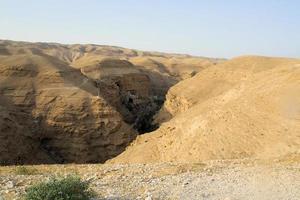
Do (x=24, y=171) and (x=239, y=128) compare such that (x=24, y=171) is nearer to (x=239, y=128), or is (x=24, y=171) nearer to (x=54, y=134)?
(x=239, y=128)

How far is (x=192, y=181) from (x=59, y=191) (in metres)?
2.31

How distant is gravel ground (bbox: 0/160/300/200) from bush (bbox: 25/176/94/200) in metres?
0.57

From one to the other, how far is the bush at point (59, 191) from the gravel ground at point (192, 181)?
1.87 ft

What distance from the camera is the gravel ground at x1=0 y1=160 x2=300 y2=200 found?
6.54 metres

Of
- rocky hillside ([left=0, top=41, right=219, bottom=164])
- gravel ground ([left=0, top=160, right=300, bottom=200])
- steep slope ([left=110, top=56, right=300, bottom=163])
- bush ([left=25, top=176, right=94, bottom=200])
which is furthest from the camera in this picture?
rocky hillside ([left=0, top=41, right=219, bottom=164])

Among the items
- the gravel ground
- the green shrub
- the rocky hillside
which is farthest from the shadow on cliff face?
the gravel ground

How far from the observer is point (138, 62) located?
2320 inches

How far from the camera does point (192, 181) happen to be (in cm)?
723

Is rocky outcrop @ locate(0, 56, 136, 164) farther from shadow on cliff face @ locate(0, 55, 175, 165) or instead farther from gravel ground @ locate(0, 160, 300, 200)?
gravel ground @ locate(0, 160, 300, 200)

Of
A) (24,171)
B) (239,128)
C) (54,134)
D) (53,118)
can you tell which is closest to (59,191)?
(24,171)

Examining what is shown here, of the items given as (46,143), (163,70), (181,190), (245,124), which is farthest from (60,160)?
(163,70)

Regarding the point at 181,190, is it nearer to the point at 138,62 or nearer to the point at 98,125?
the point at 98,125

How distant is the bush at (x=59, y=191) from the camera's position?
18.8 feet

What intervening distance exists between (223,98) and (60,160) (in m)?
8.17
